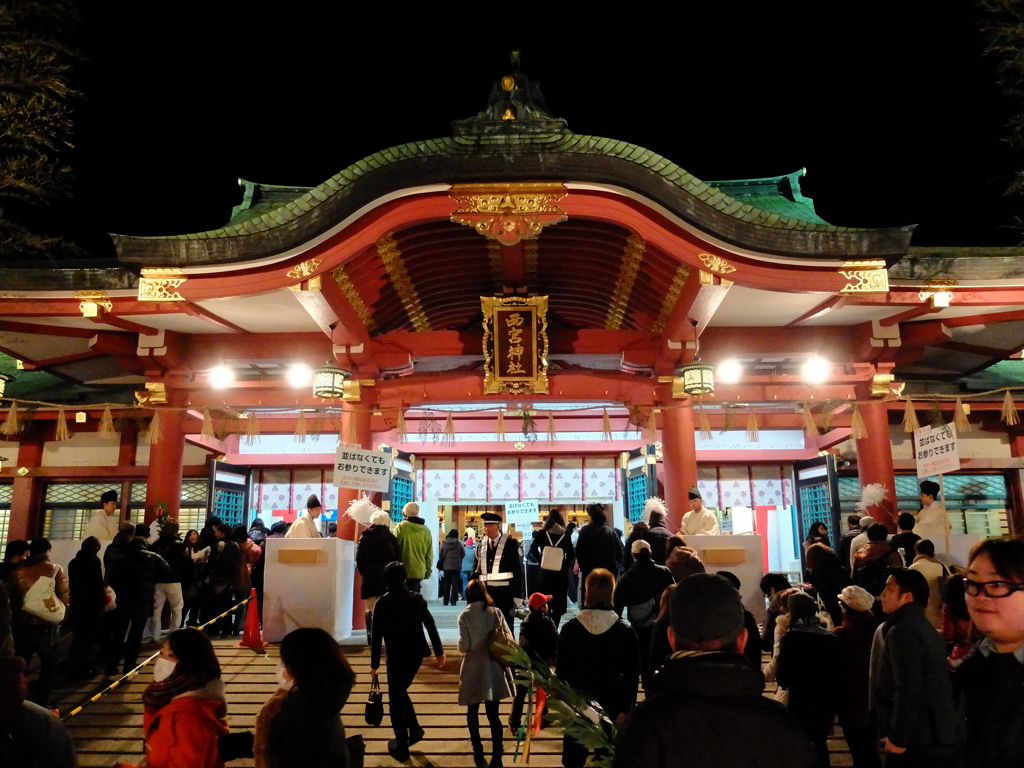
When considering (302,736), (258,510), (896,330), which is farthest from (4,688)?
(258,510)

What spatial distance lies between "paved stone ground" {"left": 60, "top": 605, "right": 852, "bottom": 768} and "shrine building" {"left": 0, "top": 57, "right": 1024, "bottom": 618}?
9.91 feet

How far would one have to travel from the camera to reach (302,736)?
307 centimetres

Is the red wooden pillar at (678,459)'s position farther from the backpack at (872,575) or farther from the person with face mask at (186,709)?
the person with face mask at (186,709)

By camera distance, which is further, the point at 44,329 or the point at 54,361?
the point at 54,361

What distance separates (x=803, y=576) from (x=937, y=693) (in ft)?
38.3

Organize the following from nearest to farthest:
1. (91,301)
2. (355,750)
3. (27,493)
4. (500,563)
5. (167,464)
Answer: (355,750), (500,563), (91,301), (167,464), (27,493)

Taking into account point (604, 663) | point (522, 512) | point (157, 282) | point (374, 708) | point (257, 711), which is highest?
point (157, 282)

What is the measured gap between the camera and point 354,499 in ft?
36.3

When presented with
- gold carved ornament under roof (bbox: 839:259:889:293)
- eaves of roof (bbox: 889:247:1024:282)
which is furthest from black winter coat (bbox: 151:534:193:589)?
eaves of roof (bbox: 889:247:1024:282)

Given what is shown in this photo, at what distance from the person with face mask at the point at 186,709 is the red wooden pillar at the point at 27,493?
13996 mm

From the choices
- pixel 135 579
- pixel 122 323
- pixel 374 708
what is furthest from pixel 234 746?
pixel 122 323

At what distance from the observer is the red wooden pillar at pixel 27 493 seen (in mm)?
14805

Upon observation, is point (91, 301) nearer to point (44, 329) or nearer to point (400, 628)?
point (44, 329)

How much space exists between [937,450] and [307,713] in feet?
28.4
